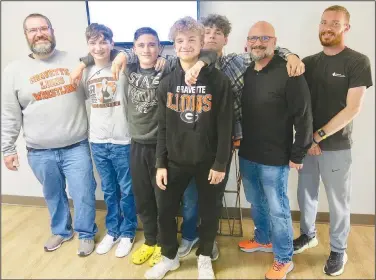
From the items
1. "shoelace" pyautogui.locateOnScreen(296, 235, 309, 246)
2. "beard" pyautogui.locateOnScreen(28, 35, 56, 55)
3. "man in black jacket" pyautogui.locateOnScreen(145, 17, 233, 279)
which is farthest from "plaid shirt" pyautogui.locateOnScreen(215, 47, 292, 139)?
"beard" pyautogui.locateOnScreen(28, 35, 56, 55)

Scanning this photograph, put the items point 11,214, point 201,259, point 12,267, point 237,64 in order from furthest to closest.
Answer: point 11,214
point 12,267
point 201,259
point 237,64

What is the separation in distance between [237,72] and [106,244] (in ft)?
4.72

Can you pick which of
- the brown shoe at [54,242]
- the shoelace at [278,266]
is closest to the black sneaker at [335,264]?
the shoelace at [278,266]

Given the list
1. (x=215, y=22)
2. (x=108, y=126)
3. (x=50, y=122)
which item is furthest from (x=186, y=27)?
(x=50, y=122)

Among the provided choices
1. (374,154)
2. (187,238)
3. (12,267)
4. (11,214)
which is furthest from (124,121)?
(374,154)

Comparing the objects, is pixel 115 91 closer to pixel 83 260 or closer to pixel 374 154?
pixel 83 260

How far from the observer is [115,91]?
177 centimetres

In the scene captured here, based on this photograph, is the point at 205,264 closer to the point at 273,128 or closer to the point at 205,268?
the point at 205,268

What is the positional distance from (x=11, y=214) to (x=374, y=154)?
9.69 feet

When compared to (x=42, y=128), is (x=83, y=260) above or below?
below

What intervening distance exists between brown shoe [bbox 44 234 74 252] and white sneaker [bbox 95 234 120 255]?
0.30 metres

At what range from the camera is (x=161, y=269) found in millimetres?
1731

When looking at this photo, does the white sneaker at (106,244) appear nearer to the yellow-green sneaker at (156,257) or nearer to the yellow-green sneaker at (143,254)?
the yellow-green sneaker at (143,254)

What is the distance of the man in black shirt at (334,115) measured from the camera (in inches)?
60.4
